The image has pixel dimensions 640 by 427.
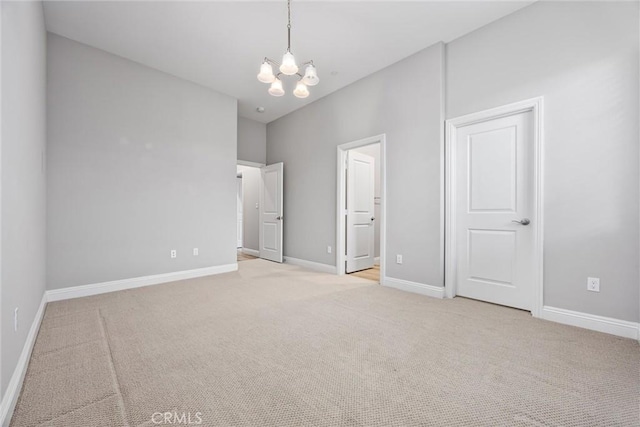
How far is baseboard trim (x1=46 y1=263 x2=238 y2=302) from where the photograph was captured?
3.17m

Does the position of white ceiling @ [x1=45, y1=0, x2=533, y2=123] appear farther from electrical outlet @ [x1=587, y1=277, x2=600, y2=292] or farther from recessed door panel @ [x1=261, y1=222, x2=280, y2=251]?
recessed door panel @ [x1=261, y1=222, x2=280, y2=251]

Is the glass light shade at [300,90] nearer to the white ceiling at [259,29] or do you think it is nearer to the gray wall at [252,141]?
the white ceiling at [259,29]

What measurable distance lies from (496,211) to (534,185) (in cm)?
44

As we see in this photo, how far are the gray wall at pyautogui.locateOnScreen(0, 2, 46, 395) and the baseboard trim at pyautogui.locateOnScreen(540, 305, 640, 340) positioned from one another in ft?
12.4

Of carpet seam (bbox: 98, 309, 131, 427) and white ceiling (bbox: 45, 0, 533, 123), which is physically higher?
white ceiling (bbox: 45, 0, 533, 123)

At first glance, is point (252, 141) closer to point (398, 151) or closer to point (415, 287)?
point (398, 151)

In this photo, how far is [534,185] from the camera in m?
2.69

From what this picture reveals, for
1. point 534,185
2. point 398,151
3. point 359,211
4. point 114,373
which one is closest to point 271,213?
point 359,211

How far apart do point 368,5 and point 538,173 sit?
2280mm

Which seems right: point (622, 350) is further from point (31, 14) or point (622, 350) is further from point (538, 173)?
point (31, 14)

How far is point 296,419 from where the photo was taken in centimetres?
132

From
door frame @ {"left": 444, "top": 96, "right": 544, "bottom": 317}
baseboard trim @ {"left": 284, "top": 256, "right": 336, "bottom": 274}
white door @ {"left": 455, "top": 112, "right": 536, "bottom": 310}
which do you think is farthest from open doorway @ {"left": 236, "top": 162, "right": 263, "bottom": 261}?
white door @ {"left": 455, "top": 112, "right": 536, "bottom": 310}

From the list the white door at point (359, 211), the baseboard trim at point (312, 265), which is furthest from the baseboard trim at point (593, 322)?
the baseboard trim at point (312, 265)

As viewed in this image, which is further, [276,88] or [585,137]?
[276,88]
